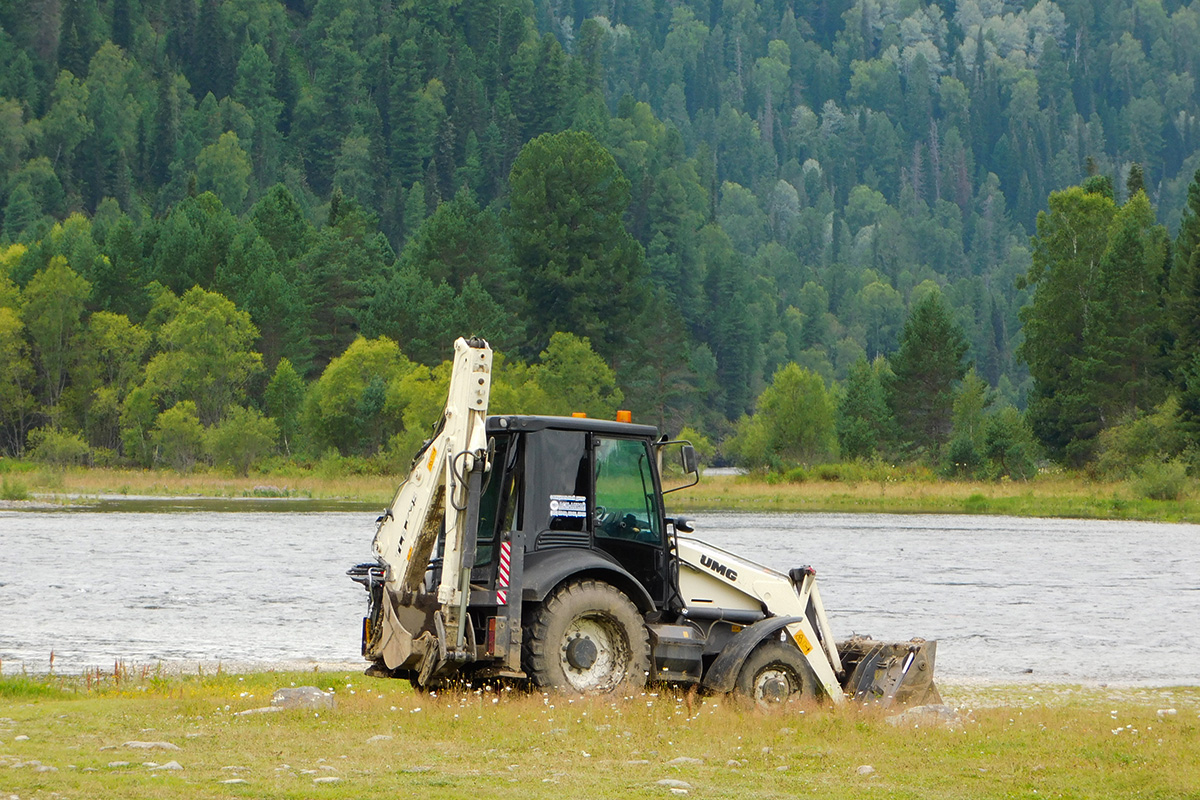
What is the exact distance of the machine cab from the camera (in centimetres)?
1491

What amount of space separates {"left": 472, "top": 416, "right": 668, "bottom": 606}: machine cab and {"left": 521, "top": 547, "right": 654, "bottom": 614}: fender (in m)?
0.10

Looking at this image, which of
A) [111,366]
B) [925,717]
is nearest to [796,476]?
[111,366]

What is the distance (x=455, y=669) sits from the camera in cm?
1470

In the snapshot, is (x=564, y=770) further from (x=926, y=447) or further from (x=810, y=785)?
(x=926, y=447)

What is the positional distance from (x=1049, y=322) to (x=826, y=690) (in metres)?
93.4

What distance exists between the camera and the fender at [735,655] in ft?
49.6

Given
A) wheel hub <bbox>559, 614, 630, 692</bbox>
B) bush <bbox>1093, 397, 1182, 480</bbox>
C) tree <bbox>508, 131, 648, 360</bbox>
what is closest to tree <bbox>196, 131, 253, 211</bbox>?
tree <bbox>508, 131, 648, 360</bbox>

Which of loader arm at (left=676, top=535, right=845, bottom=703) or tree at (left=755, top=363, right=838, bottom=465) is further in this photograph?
tree at (left=755, top=363, right=838, bottom=465)

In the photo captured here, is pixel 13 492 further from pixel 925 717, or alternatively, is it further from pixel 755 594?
pixel 925 717

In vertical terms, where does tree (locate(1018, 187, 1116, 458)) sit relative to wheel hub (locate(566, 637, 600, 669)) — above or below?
above

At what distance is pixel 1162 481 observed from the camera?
7400 cm

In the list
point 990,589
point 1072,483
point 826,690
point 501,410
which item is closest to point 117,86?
point 501,410

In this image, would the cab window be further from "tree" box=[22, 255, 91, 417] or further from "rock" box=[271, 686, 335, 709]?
"tree" box=[22, 255, 91, 417]

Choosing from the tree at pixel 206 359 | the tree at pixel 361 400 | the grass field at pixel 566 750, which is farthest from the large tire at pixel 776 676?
the tree at pixel 206 359
